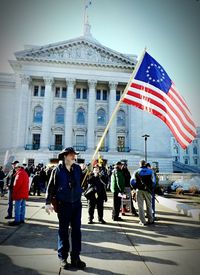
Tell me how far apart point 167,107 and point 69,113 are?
112 feet

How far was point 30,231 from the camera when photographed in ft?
19.1

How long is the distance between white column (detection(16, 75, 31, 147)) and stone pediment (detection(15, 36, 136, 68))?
14.2ft

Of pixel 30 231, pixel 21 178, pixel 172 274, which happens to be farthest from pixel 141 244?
pixel 21 178

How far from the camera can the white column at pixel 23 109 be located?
38.4 meters

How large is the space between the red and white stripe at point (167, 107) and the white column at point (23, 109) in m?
34.6

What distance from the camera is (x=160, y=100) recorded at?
23.2ft

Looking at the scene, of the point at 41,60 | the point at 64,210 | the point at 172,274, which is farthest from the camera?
the point at 41,60

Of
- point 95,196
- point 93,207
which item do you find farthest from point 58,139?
point 93,207

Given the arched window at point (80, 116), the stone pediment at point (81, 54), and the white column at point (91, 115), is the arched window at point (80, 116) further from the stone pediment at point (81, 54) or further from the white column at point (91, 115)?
the stone pediment at point (81, 54)

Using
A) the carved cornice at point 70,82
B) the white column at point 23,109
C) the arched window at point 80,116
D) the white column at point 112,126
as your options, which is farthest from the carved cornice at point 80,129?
the white column at point 23,109

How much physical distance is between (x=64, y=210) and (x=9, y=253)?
152 cm

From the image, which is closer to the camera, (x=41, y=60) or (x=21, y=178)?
(x=21, y=178)

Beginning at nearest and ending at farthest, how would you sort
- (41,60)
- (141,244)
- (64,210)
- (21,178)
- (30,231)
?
(64,210) → (141,244) → (30,231) → (21,178) → (41,60)

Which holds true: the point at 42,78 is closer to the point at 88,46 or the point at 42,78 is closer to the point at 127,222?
the point at 88,46
